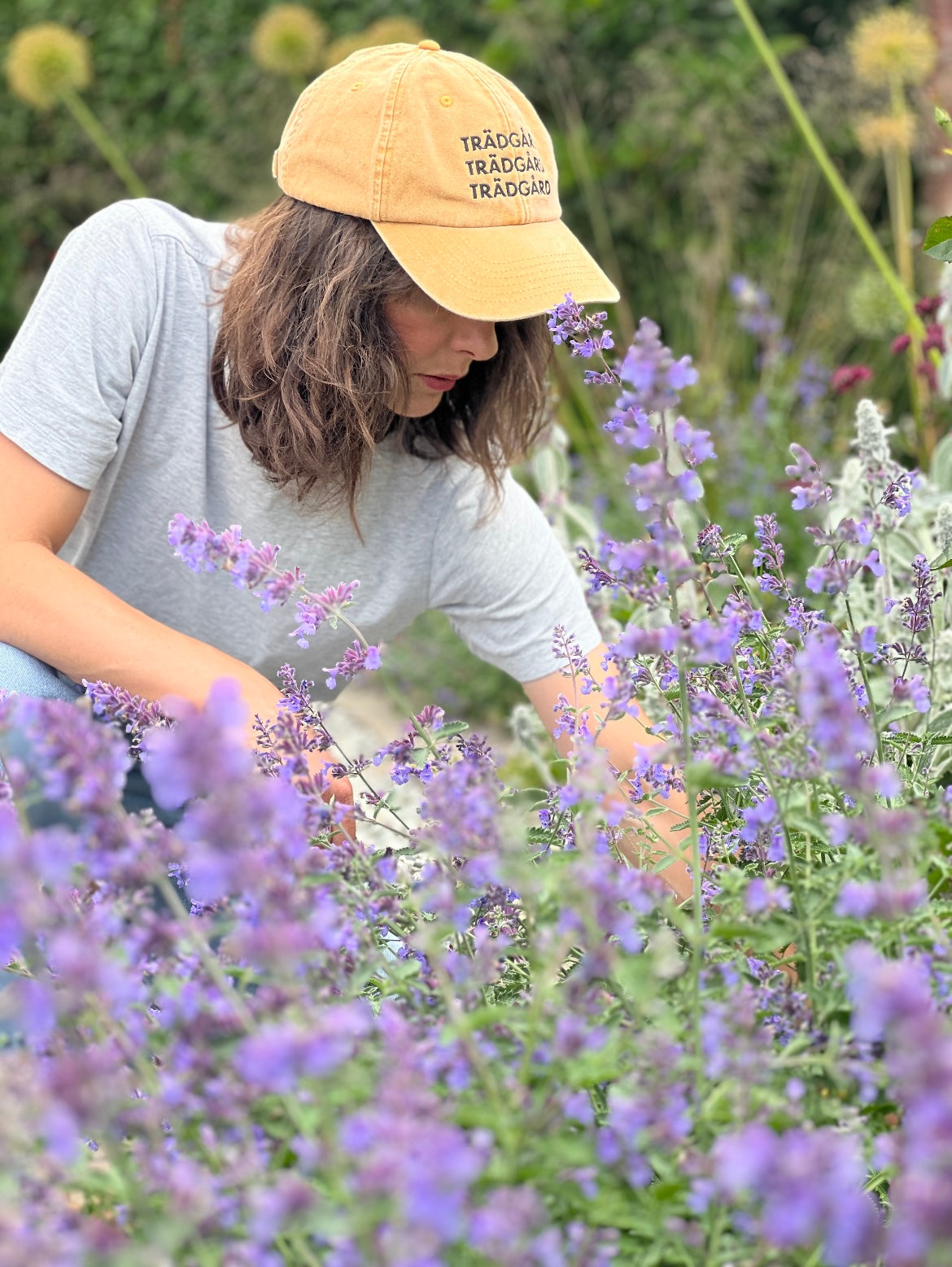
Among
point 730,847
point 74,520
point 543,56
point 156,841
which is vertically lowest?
point 730,847

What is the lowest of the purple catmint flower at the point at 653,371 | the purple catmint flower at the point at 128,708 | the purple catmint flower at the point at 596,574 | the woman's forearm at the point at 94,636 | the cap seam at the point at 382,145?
the woman's forearm at the point at 94,636

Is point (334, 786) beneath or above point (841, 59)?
beneath

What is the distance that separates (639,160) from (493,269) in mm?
3798

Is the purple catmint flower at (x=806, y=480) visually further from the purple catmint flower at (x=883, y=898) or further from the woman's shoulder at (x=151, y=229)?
the woman's shoulder at (x=151, y=229)

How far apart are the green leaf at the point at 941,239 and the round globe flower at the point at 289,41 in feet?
12.6

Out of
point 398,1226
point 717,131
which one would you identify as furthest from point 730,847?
point 717,131

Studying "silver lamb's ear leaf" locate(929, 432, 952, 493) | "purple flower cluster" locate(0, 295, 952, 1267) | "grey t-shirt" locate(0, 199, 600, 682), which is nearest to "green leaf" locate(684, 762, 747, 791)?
"purple flower cluster" locate(0, 295, 952, 1267)

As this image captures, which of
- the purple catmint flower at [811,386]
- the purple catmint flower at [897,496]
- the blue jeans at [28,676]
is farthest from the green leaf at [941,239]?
the purple catmint flower at [811,386]

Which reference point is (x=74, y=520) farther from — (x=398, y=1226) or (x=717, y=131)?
(x=717, y=131)

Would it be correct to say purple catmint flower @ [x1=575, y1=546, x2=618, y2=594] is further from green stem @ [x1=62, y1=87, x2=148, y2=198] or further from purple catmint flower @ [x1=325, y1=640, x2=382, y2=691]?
green stem @ [x1=62, y1=87, x2=148, y2=198]

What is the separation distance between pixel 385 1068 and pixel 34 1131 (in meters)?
0.18

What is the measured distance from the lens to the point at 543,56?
517 cm

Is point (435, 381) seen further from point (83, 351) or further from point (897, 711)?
point (897, 711)

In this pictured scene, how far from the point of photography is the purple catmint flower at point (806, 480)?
3.63 ft
